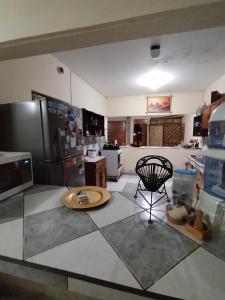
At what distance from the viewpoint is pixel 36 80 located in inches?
93.6

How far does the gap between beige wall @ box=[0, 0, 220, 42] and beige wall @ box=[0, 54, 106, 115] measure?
1127 mm

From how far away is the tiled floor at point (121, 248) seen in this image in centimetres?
57

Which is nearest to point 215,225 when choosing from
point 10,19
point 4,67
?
point 10,19

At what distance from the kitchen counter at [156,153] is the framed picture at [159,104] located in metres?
1.18

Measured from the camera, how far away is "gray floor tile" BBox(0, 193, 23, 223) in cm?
99

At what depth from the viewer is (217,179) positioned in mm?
1336

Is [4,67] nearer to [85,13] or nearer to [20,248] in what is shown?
[85,13]

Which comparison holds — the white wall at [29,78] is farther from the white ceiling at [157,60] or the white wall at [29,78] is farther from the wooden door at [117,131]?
the wooden door at [117,131]

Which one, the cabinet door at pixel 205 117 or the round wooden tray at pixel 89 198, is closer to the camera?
the round wooden tray at pixel 89 198

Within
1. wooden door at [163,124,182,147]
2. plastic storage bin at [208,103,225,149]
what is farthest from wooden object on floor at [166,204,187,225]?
wooden door at [163,124,182,147]

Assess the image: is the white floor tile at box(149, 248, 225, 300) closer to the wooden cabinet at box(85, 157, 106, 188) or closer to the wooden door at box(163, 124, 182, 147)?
the wooden cabinet at box(85, 157, 106, 188)

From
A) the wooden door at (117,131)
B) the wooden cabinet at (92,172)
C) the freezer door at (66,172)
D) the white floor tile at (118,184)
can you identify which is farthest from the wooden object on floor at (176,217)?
the wooden door at (117,131)

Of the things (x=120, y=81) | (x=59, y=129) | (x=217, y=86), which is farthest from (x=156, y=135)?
(x=59, y=129)

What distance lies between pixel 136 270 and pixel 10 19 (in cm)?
144
